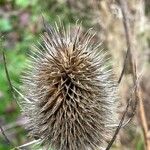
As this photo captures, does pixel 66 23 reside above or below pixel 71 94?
above

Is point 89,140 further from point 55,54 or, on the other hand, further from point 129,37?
point 129,37

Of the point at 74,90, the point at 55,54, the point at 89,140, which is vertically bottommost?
the point at 89,140

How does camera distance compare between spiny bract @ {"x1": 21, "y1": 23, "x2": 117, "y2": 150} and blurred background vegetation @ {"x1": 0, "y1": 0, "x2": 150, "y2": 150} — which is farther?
blurred background vegetation @ {"x1": 0, "y1": 0, "x2": 150, "y2": 150}

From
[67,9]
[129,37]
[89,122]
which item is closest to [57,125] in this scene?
[89,122]

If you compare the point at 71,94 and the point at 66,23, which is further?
the point at 66,23
